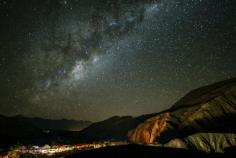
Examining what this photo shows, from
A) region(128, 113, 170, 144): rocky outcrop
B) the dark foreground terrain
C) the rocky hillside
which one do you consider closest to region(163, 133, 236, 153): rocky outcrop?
the rocky hillside

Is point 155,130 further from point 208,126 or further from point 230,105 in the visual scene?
point 230,105

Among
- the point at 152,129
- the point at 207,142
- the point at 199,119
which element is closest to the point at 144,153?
the point at 207,142

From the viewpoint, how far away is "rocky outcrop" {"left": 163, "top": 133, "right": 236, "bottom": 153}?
3519cm

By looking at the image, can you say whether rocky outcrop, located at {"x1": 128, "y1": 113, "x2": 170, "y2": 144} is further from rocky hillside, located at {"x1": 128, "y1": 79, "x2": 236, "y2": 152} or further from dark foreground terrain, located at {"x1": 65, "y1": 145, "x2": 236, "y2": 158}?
dark foreground terrain, located at {"x1": 65, "y1": 145, "x2": 236, "y2": 158}

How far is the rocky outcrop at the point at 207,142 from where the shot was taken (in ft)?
115

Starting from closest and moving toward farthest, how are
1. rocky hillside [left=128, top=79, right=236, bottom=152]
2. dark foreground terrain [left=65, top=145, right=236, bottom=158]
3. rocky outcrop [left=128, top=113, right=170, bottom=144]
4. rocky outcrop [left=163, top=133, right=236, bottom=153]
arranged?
dark foreground terrain [left=65, top=145, right=236, bottom=158]
rocky outcrop [left=163, top=133, right=236, bottom=153]
rocky hillside [left=128, top=79, right=236, bottom=152]
rocky outcrop [left=128, top=113, right=170, bottom=144]

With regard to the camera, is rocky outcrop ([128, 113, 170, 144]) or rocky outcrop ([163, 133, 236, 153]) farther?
rocky outcrop ([128, 113, 170, 144])

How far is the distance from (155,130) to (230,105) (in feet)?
65.4

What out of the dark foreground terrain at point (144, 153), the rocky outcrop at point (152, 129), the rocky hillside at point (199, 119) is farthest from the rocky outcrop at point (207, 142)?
the dark foreground terrain at point (144, 153)

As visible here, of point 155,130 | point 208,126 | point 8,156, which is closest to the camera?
point 8,156

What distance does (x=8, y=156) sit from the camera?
112 ft

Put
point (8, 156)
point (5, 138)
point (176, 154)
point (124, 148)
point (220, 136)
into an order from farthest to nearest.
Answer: point (5, 138), point (220, 136), point (8, 156), point (124, 148), point (176, 154)

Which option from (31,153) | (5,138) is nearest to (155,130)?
(31,153)

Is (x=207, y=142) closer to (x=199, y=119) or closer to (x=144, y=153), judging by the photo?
(x=199, y=119)
